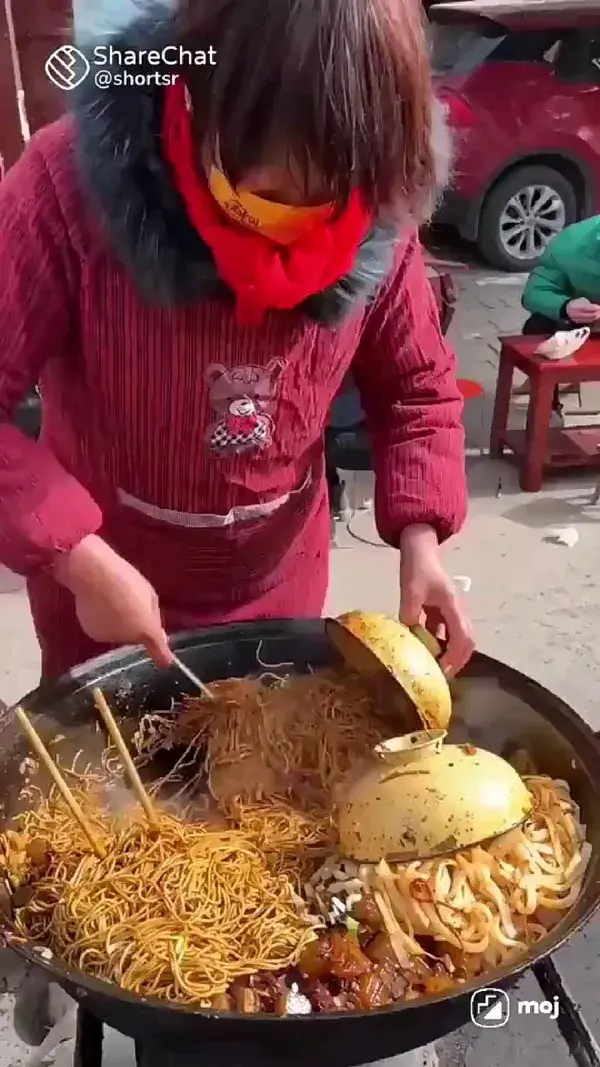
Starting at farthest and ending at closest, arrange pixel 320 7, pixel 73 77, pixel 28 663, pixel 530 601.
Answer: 1. pixel 530 601
2. pixel 28 663
3. pixel 73 77
4. pixel 320 7

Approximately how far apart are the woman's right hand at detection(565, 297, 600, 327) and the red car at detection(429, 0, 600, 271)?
0.68 m

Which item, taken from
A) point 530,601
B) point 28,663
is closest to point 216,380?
point 28,663

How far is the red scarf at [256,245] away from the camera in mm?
582

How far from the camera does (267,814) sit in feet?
2.21

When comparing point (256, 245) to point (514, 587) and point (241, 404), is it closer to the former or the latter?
point (241, 404)

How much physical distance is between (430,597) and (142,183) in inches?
13.7

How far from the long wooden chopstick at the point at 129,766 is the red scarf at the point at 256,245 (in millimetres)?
276

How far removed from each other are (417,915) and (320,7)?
473 mm

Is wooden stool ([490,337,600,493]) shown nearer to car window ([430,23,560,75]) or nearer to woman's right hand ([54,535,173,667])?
car window ([430,23,560,75])

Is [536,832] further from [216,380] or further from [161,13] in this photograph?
[161,13]

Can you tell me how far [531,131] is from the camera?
11.0ft

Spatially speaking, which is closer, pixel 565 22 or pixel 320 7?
pixel 320 7

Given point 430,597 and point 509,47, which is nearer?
point 430,597

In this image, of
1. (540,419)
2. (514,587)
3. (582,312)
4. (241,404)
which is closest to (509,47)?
(582,312)
